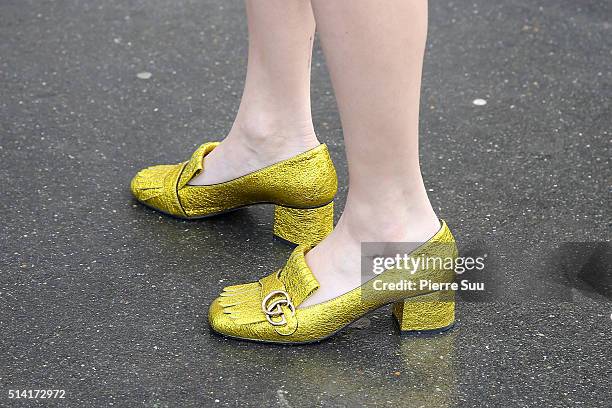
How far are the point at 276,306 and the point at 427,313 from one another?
0.24 meters

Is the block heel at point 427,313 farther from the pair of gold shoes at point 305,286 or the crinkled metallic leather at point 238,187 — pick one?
the crinkled metallic leather at point 238,187

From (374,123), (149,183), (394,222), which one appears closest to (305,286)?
(394,222)

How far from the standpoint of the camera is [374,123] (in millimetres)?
1305

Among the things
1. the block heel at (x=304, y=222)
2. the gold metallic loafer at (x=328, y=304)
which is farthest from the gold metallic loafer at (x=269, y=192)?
the gold metallic loafer at (x=328, y=304)

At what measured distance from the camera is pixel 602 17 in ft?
8.55

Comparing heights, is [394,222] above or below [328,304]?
above

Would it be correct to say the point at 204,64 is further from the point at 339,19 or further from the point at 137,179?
the point at 339,19

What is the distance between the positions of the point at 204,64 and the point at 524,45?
86 cm

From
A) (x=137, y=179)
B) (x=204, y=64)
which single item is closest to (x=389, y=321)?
(x=137, y=179)

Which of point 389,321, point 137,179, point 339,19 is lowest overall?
point 389,321

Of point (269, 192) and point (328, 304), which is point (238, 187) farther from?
point (328, 304)

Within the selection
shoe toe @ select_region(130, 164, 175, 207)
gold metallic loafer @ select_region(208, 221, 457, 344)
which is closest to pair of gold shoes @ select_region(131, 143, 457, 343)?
gold metallic loafer @ select_region(208, 221, 457, 344)

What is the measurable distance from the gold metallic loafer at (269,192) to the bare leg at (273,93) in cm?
3

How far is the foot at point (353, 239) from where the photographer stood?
139 cm
